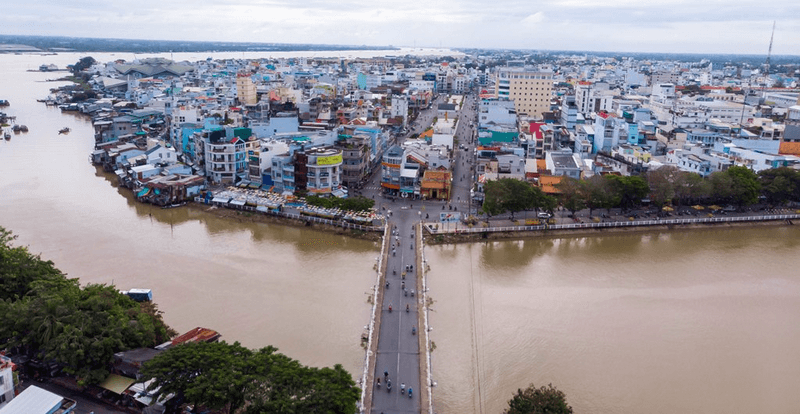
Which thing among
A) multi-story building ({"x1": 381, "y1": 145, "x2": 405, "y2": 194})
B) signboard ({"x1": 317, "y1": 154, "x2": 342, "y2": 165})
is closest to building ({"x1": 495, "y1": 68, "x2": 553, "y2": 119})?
multi-story building ({"x1": 381, "y1": 145, "x2": 405, "y2": 194})

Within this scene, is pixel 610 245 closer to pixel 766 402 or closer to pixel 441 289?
pixel 441 289

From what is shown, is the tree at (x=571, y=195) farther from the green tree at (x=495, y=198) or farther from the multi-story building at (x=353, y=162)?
the multi-story building at (x=353, y=162)

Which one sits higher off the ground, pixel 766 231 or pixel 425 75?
pixel 425 75

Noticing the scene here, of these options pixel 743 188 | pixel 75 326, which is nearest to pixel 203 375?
pixel 75 326

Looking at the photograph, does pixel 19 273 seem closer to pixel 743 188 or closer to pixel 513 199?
pixel 513 199

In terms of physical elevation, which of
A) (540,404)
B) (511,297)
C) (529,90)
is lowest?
(511,297)

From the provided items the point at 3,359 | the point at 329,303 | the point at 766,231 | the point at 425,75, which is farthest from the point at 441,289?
the point at 425,75
